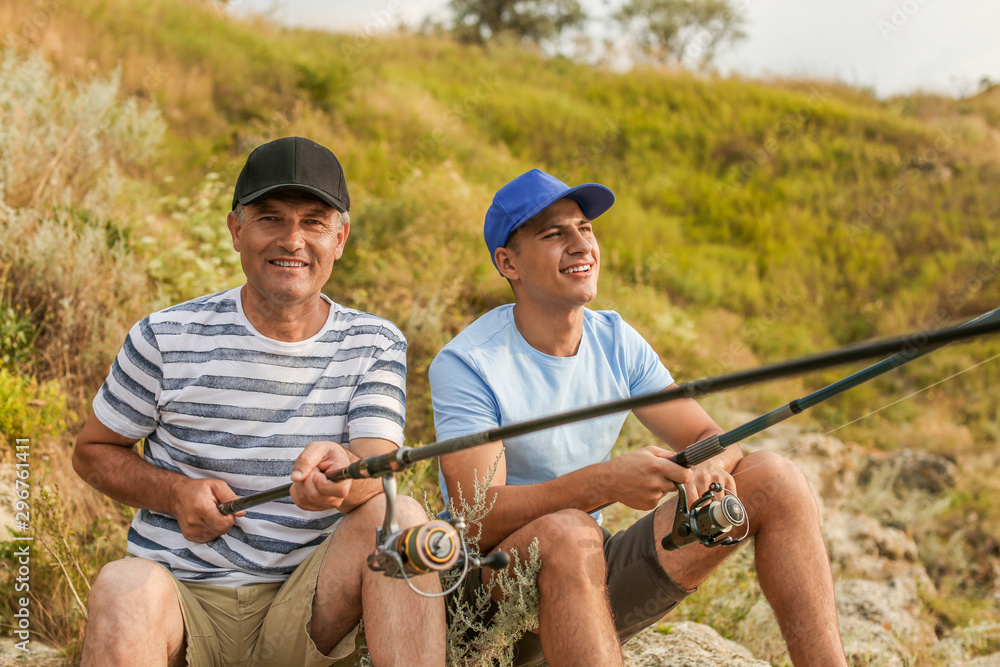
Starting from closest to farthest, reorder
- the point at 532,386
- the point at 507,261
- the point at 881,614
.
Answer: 1. the point at 532,386
2. the point at 507,261
3. the point at 881,614

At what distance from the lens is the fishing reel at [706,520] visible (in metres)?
2.23

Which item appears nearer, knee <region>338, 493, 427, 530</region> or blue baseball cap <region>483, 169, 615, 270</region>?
knee <region>338, 493, 427, 530</region>

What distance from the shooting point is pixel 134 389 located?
2.38 m

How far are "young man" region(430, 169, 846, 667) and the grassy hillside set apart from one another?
3.63 feet

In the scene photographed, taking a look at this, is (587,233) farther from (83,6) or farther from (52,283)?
(83,6)

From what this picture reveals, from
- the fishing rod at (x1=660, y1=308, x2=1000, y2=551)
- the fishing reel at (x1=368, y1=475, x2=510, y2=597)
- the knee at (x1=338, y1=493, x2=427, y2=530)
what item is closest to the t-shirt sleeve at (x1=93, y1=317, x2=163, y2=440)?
the knee at (x1=338, y1=493, x2=427, y2=530)

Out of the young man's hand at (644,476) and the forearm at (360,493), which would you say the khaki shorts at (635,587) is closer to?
the young man's hand at (644,476)

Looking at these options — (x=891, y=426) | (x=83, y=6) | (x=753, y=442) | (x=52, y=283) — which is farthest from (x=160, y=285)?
(x=891, y=426)

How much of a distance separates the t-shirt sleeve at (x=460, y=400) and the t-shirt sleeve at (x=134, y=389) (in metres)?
0.91

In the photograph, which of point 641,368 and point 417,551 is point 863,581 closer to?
point 641,368

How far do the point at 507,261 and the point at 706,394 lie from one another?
1.74 m

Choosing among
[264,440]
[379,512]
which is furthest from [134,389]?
[379,512]

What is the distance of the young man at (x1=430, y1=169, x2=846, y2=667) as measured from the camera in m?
2.28

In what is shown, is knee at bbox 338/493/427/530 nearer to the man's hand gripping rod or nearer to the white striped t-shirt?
the white striped t-shirt
